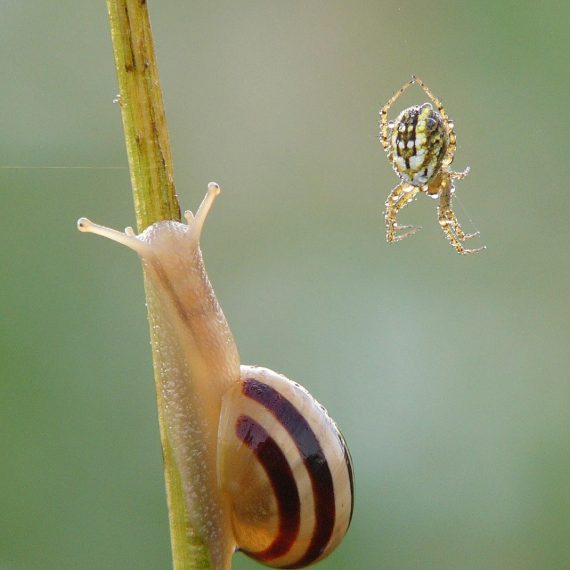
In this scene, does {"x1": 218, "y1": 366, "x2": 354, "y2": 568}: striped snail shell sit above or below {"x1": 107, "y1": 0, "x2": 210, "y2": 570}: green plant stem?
below

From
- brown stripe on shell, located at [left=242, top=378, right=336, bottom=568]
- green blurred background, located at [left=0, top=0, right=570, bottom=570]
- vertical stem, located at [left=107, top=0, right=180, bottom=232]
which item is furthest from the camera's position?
green blurred background, located at [left=0, top=0, right=570, bottom=570]

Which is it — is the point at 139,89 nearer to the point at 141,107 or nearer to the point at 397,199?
the point at 141,107

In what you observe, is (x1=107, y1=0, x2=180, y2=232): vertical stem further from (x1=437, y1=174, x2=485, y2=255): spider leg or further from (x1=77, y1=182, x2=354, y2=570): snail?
(x1=437, y1=174, x2=485, y2=255): spider leg

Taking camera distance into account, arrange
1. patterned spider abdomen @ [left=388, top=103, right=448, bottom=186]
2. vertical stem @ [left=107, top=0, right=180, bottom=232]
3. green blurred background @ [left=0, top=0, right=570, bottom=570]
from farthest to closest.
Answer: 1. green blurred background @ [left=0, top=0, right=570, bottom=570]
2. patterned spider abdomen @ [left=388, top=103, right=448, bottom=186]
3. vertical stem @ [left=107, top=0, right=180, bottom=232]

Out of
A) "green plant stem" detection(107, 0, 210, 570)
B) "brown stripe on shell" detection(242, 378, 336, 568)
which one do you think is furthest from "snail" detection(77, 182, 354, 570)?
"green plant stem" detection(107, 0, 210, 570)

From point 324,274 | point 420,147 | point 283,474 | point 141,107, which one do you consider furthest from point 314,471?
point 324,274

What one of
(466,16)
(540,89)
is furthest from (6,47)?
(540,89)

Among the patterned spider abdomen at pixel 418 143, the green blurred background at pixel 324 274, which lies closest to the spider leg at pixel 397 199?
the patterned spider abdomen at pixel 418 143
